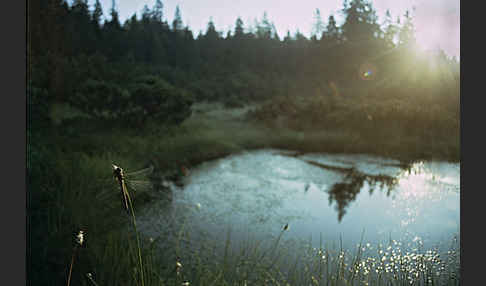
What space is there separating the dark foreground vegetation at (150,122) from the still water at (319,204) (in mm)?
612

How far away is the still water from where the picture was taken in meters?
2.99

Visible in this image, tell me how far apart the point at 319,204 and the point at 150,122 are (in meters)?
5.13

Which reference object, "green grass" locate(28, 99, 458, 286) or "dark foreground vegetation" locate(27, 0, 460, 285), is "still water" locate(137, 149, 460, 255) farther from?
"dark foreground vegetation" locate(27, 0, 460, 285)

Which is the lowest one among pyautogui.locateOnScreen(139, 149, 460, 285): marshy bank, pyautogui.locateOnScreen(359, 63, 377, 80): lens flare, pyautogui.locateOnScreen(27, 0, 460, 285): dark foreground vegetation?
pyautogui.locateOnScreen(139, 149, 460, 285): marshy bank

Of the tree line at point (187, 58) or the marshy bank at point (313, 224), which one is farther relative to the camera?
the tree line at point (187, 58)

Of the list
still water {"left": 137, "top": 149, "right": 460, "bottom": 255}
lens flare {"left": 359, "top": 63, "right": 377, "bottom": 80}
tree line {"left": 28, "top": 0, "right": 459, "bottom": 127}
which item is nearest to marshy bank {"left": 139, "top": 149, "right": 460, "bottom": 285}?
still water {"left": 137, "top": 149, "right": 460, "bottom": 255}

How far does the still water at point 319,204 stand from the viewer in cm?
299

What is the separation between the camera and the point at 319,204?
4.04 metres

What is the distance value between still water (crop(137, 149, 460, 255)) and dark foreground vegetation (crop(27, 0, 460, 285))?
612 millimetres

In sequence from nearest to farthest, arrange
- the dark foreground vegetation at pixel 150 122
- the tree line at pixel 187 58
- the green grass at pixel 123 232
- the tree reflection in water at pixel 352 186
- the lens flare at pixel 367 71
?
the green grass at pixel 123 232 → the dark foreground vegetation at pixel 150 122 → the tree line at pixel 187 58 → the tree reflection in water at pixel 352 186 → the lens flare at pixel 367 71

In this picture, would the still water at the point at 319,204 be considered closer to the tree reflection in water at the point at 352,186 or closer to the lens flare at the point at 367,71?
the tree reflection in water at the point at 352,186


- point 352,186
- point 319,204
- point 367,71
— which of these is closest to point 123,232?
point 319,204

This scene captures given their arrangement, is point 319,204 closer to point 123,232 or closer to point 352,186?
point 352,186

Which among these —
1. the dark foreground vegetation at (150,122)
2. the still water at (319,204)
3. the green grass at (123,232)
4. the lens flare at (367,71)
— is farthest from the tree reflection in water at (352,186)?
the lens flare at (367,71)
